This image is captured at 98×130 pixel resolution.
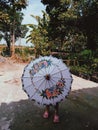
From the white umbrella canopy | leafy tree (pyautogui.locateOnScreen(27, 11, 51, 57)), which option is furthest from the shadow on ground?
leafy tree (pyautogui.locateOnScreen(27, 11, 51, 57))

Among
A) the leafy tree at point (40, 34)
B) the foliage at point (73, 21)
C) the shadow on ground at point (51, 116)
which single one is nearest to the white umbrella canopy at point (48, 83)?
the shadow on ground at point (51, 116)

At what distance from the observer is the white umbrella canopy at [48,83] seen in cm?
656

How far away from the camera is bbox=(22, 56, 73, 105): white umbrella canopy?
656 centimetres

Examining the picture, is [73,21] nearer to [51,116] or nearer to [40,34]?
[40,34]

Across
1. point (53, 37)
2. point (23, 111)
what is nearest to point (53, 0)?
point (53, 37)

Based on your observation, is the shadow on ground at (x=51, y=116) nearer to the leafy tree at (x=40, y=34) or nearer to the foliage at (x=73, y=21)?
the foliage at (x=73, y=21)

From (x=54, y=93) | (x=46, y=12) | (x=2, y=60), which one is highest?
(x=46, y=12)

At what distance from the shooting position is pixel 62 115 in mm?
7848

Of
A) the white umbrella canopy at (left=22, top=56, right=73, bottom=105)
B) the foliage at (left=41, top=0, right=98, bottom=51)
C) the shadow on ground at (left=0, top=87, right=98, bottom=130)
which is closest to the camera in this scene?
the white umbrella canopy at (left=22, top=56, right=73, bottom=105)

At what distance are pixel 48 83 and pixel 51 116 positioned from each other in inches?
64.0

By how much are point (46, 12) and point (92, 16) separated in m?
8.50

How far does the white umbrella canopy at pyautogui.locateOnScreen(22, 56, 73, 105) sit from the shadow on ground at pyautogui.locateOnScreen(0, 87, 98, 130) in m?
0.89

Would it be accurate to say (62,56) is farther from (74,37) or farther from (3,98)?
(3,98)

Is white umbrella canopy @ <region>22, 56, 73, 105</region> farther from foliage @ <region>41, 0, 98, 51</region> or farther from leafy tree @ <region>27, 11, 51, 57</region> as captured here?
leafy tree @ <region>27, 11, 51, 57</region>
